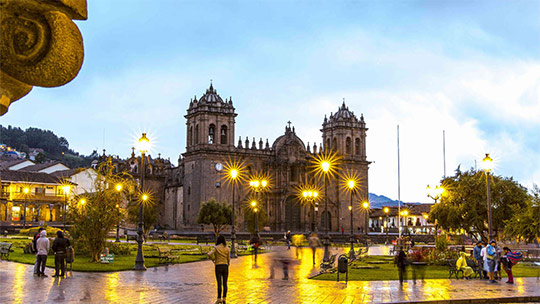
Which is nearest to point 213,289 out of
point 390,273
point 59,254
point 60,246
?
point 59,254

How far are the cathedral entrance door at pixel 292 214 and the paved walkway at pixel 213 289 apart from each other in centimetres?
4675

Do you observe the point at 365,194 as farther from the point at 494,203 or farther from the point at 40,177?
the point at 40,177

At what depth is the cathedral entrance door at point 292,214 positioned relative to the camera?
212 ft

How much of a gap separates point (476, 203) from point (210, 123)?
3259 cm

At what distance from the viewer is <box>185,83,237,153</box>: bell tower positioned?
60.3 m

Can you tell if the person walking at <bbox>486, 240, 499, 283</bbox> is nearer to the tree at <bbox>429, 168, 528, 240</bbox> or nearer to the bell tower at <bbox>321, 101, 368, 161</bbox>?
the tree at <bbox>429, 168, 528, 240</bbox>

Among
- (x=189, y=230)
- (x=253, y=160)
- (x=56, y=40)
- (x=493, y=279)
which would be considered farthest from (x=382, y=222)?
(x=56, y=40)

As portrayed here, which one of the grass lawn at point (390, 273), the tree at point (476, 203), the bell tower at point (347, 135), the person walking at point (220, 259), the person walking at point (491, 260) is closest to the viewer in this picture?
the person walking at point (220, 259)

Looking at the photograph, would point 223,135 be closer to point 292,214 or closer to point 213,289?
point 292,214

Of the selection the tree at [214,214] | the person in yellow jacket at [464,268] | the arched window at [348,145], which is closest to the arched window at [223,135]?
the tree at [214,214]

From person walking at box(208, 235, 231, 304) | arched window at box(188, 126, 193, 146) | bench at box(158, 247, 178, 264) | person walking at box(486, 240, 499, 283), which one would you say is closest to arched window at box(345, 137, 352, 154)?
arched window at box(188, 126, 193, 146)

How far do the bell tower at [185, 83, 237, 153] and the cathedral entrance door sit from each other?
981 centimetres

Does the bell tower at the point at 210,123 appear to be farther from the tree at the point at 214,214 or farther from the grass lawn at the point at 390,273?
the grass lawn at the point at 390,273

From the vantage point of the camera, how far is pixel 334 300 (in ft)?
39.2
